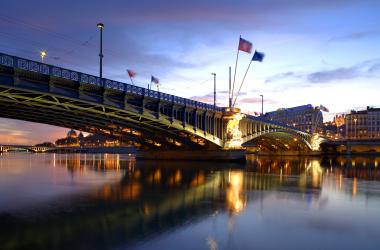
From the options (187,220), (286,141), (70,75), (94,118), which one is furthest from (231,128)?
(286,141)

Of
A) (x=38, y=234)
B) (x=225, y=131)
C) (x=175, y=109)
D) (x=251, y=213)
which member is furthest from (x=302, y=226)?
(x=225, y=131)

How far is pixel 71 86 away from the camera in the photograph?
1750 inches

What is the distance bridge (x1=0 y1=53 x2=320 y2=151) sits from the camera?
39.9m

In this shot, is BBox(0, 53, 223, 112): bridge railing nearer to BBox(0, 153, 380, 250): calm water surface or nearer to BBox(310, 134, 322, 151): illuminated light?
BBox(0, 153, 380, 250): calm water surface

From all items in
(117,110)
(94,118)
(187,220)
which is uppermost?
(117,110)

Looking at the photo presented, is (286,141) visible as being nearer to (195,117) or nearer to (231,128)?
(231,128)

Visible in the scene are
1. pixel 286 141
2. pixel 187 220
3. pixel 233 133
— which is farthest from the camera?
pixel 286 141

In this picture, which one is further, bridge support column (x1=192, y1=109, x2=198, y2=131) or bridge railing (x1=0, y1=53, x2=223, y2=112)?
bridge support column (x1=192, y1=109, x2=198, y2=131)

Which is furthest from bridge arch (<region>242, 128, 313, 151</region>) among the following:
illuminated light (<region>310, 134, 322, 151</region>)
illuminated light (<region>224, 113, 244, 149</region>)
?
illuminated light (<region>224, 113, 244, 149</region>)

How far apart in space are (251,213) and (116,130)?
5963 cm

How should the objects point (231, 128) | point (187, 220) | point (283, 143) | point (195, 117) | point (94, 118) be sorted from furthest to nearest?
1. point (283, 143)
2. point (231, 128)
3. point (195, 117)
4. point (94, 118)
5. point (187, 220)

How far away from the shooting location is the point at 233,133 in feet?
249

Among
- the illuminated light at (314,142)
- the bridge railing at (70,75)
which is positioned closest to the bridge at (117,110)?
the bridge railing at (70,75)

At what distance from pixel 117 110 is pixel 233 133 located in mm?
31393
